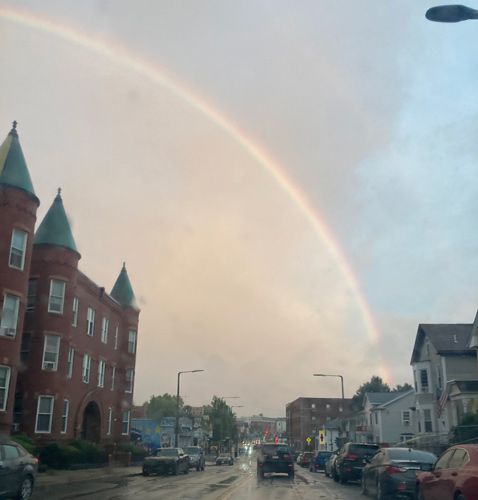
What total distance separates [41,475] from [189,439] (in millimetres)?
64760

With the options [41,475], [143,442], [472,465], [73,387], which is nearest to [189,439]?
[143,442]

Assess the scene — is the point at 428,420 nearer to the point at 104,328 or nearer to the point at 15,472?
the point at 104,328

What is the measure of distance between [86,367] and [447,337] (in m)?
27.6

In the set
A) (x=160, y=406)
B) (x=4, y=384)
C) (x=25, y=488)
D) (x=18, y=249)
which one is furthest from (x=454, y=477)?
(x=160, y=406)

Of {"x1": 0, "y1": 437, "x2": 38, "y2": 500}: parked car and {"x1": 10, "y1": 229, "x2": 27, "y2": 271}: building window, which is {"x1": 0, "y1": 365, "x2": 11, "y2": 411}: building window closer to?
{"x1": 10, "y1": 229, "x2": 27, "y2": 271}: building window

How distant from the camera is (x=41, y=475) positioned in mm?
24312

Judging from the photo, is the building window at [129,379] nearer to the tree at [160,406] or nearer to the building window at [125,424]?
the building window at [125,424]

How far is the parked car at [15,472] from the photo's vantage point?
514 inches

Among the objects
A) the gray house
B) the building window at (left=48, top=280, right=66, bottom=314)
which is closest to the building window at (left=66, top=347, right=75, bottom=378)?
the building window at (left=48, top=280, right=66, bottom=314)

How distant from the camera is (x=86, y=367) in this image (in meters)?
36.9

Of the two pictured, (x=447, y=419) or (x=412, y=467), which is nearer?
(x=412, y=467)

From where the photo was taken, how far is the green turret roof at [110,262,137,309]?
46.3m

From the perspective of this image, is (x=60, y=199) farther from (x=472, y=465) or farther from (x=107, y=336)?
(x=472, y=465)

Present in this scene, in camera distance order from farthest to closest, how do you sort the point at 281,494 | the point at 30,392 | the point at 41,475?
1. the point at 30,392
2. the point at 41,475
3. the point at 281,494
